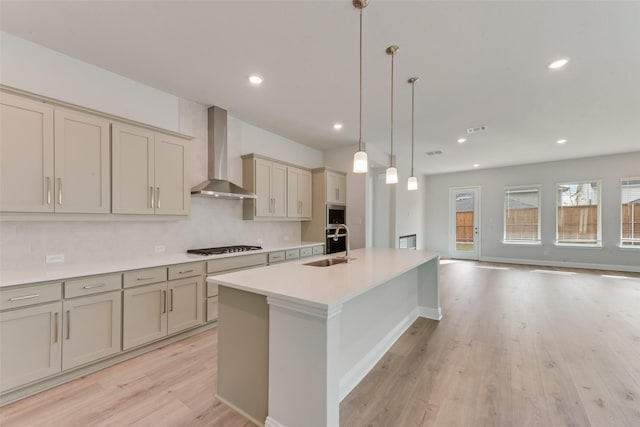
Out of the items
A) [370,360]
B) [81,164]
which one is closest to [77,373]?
[81,164]

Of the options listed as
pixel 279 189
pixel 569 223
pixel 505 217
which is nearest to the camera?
pixel 279 189

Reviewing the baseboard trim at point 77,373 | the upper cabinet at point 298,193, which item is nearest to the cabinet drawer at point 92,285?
the baseboard trim at point 77,373

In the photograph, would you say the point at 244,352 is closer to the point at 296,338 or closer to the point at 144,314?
the point at 296,338

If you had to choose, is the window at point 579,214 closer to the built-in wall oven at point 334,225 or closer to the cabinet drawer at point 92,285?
the built-in wall oven at point 334,225

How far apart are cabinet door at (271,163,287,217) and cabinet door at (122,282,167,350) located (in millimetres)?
2105

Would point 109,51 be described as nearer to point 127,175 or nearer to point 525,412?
point 127,175

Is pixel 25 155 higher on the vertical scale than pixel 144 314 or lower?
higher

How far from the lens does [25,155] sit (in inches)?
82.4

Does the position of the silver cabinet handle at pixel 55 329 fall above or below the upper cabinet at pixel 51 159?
below

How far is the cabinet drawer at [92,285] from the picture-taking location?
2.10 meters

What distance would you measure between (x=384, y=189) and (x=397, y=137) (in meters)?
2.02

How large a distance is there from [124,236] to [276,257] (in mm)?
1876

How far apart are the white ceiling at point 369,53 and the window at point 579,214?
10.9 ft

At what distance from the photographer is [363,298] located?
230cm
